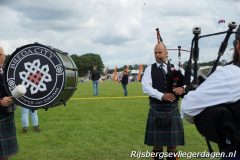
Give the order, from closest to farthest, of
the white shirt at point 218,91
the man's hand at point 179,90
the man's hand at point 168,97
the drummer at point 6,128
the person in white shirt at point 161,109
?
1. the white shirt at point 218,91
2. the drummer at point 6,128
3. the man's hand at point 179,90
4. the man's hand at point 168,97
5. the person in white shirt at point 161,109

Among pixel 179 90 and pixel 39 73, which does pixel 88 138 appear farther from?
pixel 39 73

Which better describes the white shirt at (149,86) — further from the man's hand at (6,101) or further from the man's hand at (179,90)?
the man's hand at (6,101)

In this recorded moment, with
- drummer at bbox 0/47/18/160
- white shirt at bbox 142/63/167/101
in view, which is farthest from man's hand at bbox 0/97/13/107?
white shirt at bbox 142/63/167/101

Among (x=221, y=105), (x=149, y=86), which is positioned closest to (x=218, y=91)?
(x=221, y=105)

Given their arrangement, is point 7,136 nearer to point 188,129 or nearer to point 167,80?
point 167,80

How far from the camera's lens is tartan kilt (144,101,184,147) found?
4.74m

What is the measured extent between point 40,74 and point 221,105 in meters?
1.84

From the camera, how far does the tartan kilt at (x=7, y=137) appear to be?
13.4 feet

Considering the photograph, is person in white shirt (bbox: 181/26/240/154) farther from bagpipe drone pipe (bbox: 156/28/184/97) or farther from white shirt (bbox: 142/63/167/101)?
white shirt (bbox: 142/63/167/101)

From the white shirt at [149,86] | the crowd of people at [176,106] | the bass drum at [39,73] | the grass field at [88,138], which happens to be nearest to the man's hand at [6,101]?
the crowd of people at [176,106]

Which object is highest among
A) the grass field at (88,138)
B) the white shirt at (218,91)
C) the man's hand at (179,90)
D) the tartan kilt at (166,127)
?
the white shirt at (218,91)

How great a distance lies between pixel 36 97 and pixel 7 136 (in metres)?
1.00

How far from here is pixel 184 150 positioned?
6184 millimetres

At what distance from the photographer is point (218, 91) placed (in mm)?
1957
